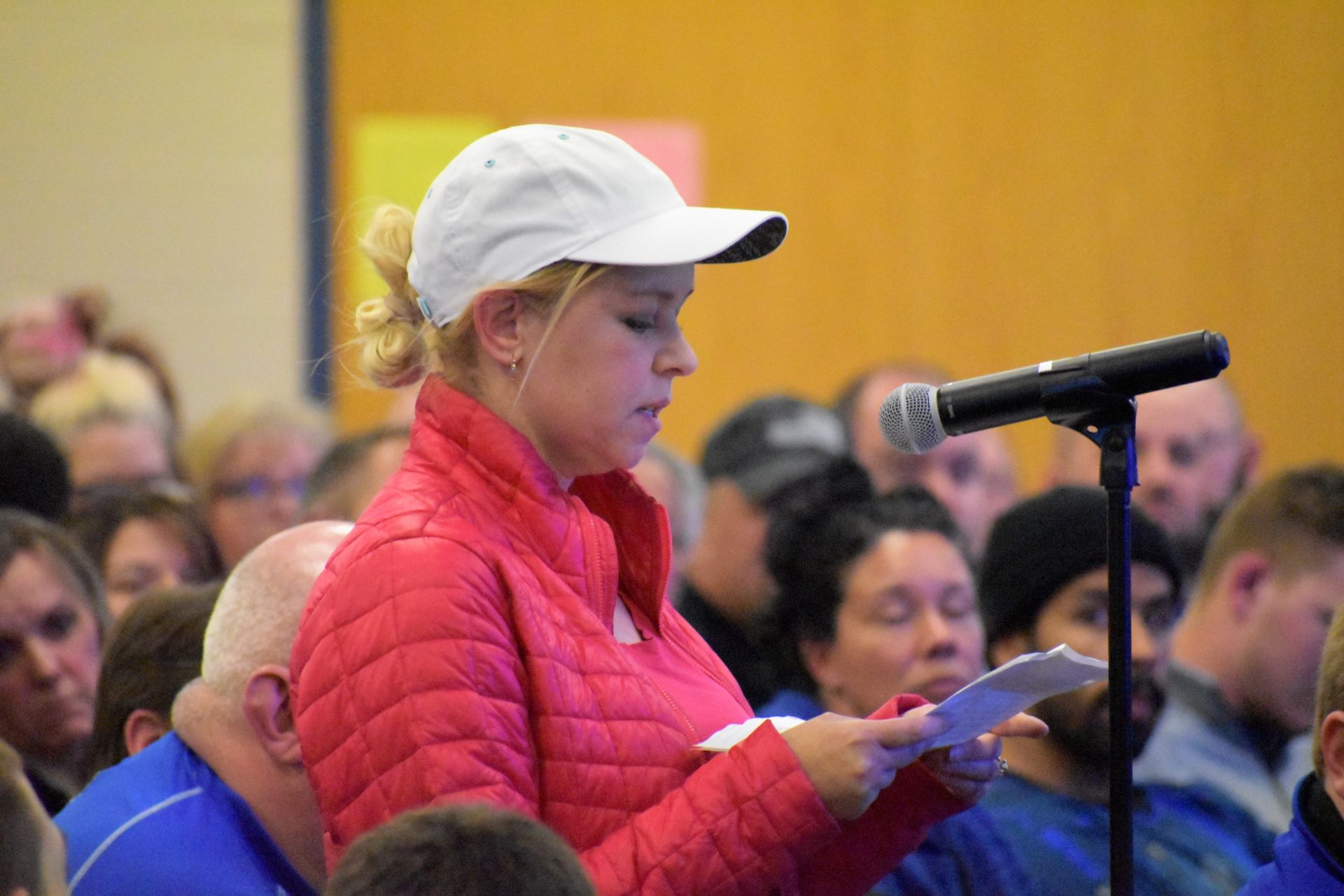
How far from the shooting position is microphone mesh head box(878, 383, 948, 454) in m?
1.48

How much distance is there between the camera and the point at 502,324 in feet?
4.78

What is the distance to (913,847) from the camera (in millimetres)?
1553

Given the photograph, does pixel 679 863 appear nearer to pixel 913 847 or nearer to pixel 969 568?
pixel 913 847

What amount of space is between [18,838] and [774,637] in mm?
1632

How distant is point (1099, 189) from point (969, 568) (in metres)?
3.58

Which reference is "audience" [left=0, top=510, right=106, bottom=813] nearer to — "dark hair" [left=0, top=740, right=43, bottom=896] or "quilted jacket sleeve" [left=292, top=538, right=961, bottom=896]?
"dark hair" [left=0, top=740, right=43, bottom=896]

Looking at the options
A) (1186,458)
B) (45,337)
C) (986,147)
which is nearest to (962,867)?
(1186,458)

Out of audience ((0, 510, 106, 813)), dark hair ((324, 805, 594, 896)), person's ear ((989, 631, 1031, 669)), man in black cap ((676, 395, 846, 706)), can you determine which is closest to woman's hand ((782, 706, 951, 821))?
dark hair ((324, 805, 594, 896))

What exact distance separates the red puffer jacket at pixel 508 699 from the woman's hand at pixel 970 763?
3.0 inches

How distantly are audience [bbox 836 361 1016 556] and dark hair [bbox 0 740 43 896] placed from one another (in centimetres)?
291

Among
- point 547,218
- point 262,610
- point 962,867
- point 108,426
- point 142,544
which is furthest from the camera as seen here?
point 108,426

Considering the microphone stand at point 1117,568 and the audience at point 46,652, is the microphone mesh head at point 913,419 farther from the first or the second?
the audience at point 46,652

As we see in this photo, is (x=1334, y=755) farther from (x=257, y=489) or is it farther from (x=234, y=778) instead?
(x=257, y=489)

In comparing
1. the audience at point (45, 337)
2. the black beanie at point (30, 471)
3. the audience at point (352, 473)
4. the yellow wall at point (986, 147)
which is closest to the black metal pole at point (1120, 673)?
the audience at point (352, 473)
